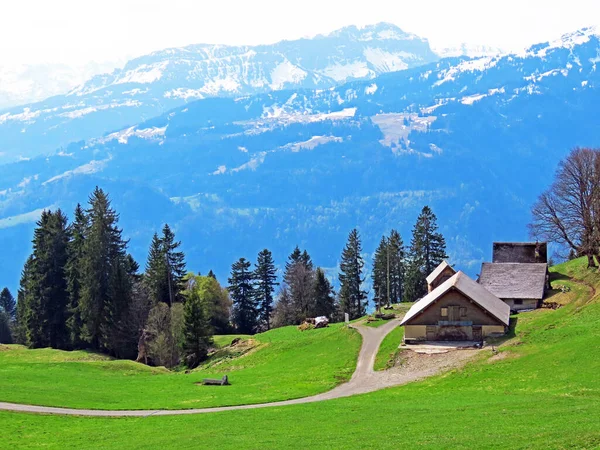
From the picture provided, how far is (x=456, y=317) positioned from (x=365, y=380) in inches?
497

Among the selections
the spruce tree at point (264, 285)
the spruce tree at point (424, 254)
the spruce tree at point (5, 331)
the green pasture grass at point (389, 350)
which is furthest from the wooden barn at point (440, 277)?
the spruce tree at point (5, 331)

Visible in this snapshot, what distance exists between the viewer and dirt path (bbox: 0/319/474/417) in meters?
49.8

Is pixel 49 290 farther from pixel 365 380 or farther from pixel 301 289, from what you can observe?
pixel 365 380

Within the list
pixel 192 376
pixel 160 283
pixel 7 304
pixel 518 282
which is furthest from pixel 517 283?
pixel 7 304

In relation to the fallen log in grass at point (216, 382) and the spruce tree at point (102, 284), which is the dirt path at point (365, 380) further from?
the spruce tree at point (102, 284)

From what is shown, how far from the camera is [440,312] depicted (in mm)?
70000

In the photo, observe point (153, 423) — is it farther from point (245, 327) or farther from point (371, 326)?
point (245, 327)

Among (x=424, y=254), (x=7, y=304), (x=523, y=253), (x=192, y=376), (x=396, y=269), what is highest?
(x=424, y=254)

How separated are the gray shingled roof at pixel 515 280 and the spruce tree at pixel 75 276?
1957 inches

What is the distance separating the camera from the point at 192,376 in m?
70.0

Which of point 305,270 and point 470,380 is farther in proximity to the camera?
point 305,270

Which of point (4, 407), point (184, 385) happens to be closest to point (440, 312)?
point (184, 385)

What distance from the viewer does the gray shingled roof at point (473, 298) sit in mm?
67938

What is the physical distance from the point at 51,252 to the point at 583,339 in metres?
72.3
